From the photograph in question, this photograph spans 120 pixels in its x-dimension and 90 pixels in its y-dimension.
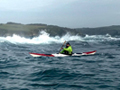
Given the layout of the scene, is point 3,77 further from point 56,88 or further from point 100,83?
point 100,83

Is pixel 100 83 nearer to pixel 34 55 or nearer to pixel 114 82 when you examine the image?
pixel 114 82

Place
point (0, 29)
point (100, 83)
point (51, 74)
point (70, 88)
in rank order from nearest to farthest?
point (70, 88)
point (100, 83)
point (51, 74)
point (0, 29)

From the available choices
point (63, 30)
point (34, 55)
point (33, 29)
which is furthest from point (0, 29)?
point (34, 55)

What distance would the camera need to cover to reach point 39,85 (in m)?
8.84

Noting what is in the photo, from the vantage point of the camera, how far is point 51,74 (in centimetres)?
1120

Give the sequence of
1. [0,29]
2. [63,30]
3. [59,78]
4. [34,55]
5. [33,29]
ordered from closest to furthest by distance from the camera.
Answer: [59,78]
[34,55]
[0,29]
[33,29]
[63,30]

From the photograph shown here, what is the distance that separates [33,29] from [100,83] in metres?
146

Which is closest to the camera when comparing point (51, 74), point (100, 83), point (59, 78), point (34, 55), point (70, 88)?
point (70, 88)

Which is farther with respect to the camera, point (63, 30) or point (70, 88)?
point (63, 30)

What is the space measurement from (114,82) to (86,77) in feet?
5.99

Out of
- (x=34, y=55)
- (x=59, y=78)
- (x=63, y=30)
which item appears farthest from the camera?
(x=63, y=30)

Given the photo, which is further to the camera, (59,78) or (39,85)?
(59,78)

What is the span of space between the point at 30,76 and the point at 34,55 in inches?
326

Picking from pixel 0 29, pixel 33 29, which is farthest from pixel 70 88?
pixel 33 29
